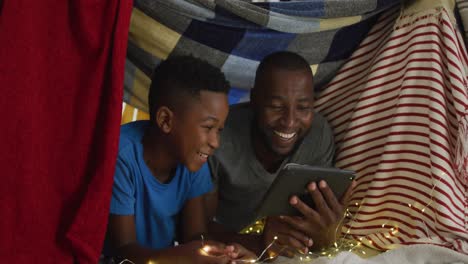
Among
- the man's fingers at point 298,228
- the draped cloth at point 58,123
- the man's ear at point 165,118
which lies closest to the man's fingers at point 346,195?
the man's fingers at point 298,228

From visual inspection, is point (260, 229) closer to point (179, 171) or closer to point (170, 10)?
point (179, 171)

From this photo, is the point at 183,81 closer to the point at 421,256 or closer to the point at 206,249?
the point at 206,249

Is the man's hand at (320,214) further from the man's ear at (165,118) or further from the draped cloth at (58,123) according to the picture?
the draped cloth at (58,123)

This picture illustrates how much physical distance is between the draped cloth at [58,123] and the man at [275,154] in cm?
37

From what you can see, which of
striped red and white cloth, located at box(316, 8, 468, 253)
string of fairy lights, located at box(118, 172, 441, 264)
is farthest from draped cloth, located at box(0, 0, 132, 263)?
striped red and white cloth, located at box(316, 8, 468, 253)

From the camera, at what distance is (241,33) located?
4.67 ft

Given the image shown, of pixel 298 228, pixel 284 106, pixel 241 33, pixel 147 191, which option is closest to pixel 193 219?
pixel 147 191

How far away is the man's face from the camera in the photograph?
1357 millimetres

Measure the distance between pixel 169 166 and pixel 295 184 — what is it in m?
0.28

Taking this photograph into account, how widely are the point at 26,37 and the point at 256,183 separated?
0.67 metres

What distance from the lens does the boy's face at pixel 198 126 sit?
3.94ft

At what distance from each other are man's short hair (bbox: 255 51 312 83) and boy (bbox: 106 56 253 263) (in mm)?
190

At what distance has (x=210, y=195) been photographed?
53.6 inches

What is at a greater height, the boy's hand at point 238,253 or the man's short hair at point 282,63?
the man's short hair at point 282,63
